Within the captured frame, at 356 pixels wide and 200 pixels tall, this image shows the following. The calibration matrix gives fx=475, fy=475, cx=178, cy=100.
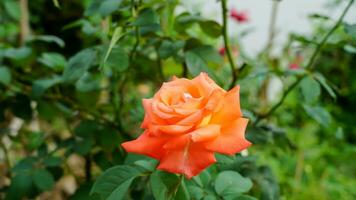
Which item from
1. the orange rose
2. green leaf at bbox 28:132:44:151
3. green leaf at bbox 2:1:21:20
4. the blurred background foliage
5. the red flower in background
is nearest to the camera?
the orange rose

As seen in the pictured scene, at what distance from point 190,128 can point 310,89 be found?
0.48m

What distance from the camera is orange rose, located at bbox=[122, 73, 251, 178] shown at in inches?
20.8

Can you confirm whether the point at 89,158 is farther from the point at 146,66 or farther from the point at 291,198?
the point at 291,198

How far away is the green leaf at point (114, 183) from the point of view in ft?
2.10

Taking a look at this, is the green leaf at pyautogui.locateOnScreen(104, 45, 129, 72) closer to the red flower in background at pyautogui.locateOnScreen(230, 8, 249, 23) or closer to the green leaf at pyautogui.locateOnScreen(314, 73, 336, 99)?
the green leaf at pyautogui.locateOnScreen(314, 73, 336, 99)

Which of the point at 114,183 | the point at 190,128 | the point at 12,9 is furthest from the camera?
the point at 12,9

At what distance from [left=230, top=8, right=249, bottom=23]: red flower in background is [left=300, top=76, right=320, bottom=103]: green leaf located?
4.20 ft

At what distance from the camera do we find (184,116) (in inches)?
20.8

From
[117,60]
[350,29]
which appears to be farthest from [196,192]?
[350,29]

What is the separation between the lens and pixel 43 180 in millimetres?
1010

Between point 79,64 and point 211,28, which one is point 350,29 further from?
point 79,64

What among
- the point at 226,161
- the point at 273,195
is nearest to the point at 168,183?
the point at 226,161

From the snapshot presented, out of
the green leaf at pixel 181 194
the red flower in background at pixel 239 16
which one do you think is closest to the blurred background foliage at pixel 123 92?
the green leaf at pixel 181 194

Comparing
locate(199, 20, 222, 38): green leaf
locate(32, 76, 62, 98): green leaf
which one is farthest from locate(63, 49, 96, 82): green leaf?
locate(199, 20, 222, 38): green leaf
